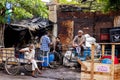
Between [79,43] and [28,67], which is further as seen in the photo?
[79,43]

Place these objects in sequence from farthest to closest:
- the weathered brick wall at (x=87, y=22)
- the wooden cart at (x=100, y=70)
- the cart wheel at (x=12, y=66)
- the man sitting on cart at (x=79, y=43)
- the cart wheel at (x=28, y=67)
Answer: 1. the weathered brick wall at (x=87, y=22)
2. the man sitting on cart at (x=79, y=43)
3. the cart wheel at (x=28, y=67)
4. the cart wheel at (x=12, y=66)
5. the wooden cart at (x=100, y=70)

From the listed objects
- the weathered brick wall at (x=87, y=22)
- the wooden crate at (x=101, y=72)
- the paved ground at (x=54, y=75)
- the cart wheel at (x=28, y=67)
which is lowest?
the paved ground at (x=54, y=75)

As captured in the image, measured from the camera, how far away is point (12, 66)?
15180 millimetres

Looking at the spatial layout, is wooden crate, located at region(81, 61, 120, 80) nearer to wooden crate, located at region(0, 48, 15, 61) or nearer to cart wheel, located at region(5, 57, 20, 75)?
cart wheel, located at region(5, 57, 20, 75)

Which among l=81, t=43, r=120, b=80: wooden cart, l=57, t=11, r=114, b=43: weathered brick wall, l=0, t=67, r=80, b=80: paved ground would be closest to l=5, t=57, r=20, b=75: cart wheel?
l=0, t=67, r=80, b=80: paved ground

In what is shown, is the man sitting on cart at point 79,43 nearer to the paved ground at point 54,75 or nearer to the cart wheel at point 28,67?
the paved ground at point 54,75

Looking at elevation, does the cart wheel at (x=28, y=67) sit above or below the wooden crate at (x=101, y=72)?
below

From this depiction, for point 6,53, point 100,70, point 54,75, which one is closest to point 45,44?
point 6,53

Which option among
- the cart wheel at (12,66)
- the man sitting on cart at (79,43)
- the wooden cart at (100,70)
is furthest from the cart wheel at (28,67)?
the wooden cart at (100,70)

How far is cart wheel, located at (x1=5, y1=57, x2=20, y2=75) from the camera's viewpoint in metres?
14.9

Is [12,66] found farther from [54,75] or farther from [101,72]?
[101,72]

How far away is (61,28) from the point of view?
19.9 meters

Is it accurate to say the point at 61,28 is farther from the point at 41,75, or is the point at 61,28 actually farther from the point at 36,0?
the point at 41,75

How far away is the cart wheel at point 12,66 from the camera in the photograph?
588 inches
